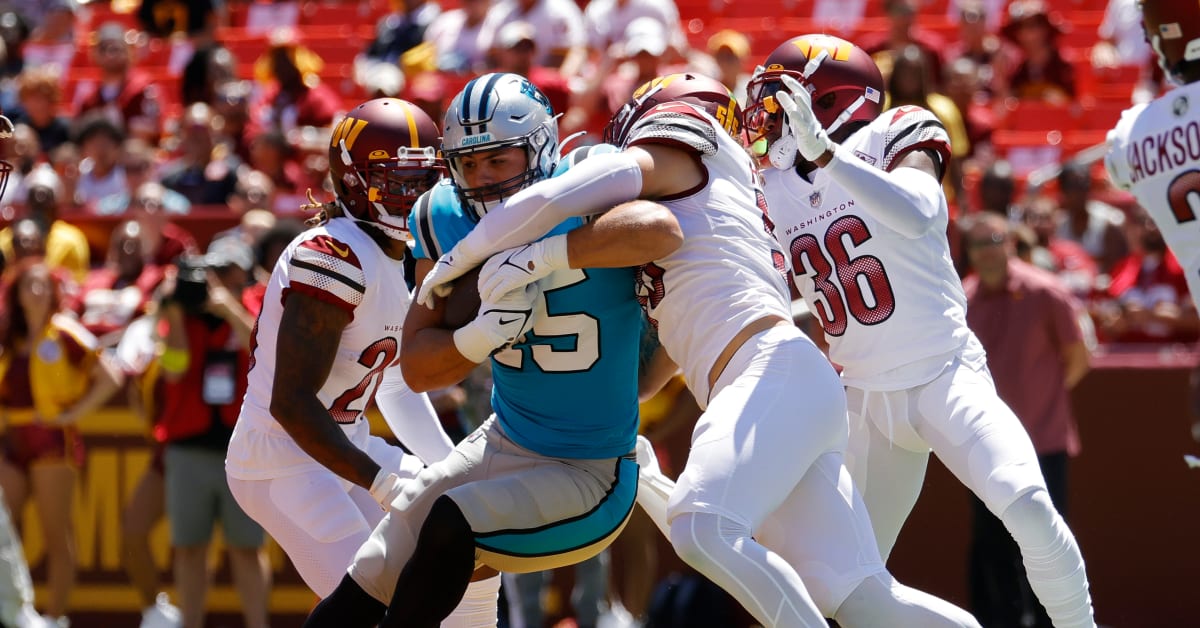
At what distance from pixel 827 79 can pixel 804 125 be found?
612mm

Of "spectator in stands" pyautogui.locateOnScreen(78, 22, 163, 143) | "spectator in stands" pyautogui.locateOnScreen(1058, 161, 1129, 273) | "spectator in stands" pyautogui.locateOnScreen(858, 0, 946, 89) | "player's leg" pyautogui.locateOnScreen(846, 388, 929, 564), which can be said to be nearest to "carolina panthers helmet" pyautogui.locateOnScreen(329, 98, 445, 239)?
"player's leg" pyautogui.locateOnScreen(846, 388, 929, 564)

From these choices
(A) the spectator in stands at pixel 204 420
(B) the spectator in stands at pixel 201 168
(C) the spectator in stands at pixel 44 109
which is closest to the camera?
(A) the spectator in stands at pixel 204 420

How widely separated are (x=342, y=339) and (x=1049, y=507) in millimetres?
2007

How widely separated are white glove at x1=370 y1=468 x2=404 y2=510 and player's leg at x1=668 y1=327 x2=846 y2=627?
765mm

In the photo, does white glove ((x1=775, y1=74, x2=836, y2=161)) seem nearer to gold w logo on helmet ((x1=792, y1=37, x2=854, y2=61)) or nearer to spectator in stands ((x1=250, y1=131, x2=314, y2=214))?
gold w logo on helmet ((x1=792, y1=37, x2=854, y2=61))

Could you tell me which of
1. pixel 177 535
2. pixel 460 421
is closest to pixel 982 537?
pixel 460 421

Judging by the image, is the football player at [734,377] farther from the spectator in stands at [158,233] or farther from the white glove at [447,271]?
the spectator in stands at [158,233]

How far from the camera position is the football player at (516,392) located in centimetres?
386

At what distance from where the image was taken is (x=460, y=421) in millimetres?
7586

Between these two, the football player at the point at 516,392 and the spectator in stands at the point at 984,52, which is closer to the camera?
the football player at the point at 516,392

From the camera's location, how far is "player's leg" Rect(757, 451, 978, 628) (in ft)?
12.9

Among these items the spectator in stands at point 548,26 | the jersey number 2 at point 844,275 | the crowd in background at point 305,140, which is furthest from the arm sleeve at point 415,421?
the spectator in stands at point 548,26

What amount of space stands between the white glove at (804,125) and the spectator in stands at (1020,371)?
129 inches

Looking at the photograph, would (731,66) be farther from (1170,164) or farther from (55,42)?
(55,42)
